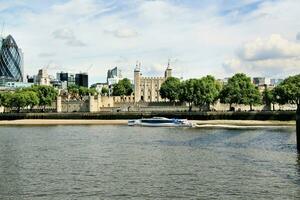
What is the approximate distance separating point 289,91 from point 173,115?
99.7ft

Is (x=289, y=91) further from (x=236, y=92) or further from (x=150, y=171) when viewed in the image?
(x=150, y=171)

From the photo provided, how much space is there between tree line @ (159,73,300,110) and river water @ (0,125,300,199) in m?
66.2

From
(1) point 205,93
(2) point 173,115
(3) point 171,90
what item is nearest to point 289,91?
(1) point 205,93

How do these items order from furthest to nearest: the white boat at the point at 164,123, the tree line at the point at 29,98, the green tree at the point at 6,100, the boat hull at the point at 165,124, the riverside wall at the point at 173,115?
the green tree at the point at 6,100 < the tree line at the point at 29,98 < the riverside wall at the point at 173,115 < the white boat at the point at 164,123 < the boat hull at the point at 165,124

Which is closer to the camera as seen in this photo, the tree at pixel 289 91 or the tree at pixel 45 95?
the tree at pixel 289 91

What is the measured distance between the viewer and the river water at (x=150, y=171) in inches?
1431

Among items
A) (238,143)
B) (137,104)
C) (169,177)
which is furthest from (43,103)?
(169,177)

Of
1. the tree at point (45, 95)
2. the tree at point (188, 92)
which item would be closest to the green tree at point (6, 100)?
the tree at point (45, 95)

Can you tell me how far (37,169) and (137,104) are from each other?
133 metres

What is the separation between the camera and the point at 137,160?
53.1 metres

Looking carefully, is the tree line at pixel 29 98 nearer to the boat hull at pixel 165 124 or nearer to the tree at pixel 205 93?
the boat hull at pixel 165 124

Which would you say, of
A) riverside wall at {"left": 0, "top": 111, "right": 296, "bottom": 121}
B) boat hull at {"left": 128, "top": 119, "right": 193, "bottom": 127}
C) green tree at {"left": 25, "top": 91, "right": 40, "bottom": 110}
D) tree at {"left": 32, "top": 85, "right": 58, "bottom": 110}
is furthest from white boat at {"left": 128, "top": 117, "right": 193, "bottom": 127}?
tree at {"left": 32, "top": 85, "right": 58, "bottom": 110}

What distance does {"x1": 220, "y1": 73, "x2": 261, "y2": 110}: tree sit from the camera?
474 ft

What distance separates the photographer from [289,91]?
433ft
